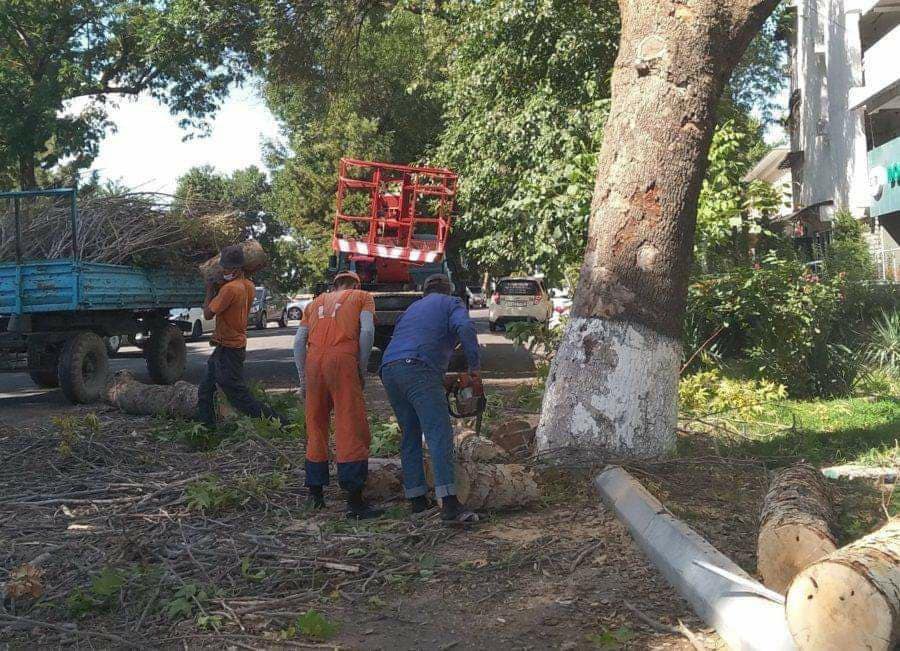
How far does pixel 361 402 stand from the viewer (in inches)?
230

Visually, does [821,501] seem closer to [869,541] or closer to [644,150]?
[869,541]

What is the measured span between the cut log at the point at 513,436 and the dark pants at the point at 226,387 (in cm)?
227

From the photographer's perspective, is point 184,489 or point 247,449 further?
point 247,449

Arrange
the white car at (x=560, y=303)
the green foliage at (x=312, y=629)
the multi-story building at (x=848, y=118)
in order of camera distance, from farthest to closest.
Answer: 1. the multi-story building at (x=848, y=118)
2. the white car at (x=560, y=303)
3. the green foliage at (x=312, y=629)

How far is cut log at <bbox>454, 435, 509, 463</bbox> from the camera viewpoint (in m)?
6.43

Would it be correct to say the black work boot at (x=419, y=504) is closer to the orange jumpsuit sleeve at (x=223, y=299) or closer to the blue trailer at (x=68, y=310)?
the orange jumpsuit sleeve at (x=223, y=299)

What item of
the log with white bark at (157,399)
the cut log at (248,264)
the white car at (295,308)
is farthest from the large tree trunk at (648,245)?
the white car at (295,308)

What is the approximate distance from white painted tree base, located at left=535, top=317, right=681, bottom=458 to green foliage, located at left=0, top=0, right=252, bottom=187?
40.8ft

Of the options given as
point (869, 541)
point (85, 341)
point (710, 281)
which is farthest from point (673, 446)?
point (85, 341)

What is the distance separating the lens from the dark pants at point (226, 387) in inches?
327

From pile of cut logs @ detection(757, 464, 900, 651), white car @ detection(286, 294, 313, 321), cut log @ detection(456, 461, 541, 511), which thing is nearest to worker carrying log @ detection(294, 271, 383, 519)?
cut log @ detection(456, 461, 541, 511)

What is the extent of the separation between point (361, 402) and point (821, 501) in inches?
105

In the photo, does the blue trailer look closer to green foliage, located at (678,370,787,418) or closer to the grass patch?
green foliage, located at (678,370,787,418)

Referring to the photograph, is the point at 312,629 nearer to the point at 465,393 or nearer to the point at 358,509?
the point at 358,509
